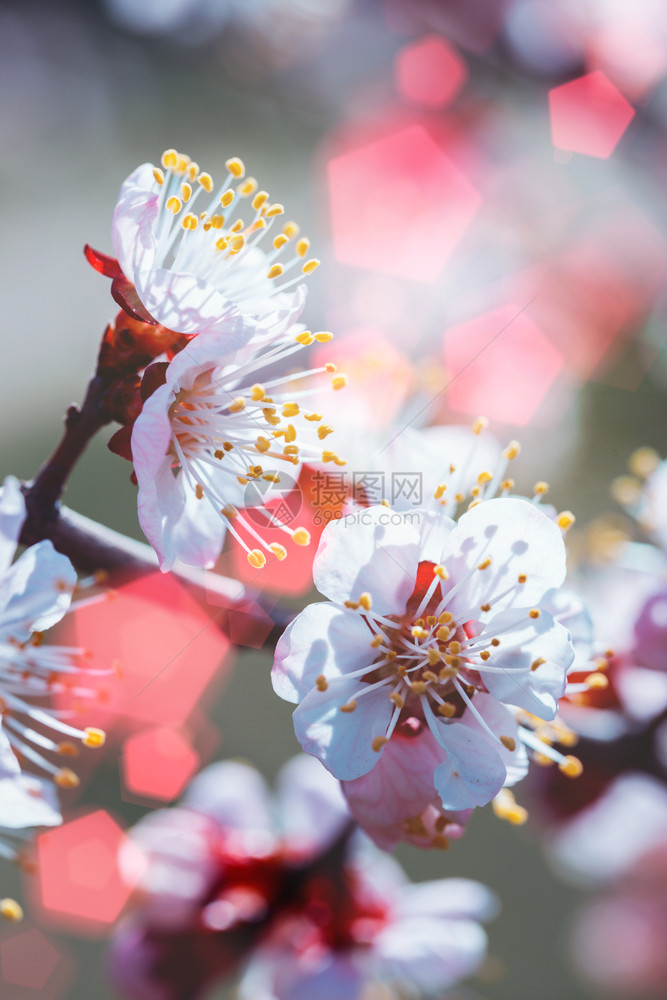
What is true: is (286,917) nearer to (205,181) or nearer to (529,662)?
(529,662)

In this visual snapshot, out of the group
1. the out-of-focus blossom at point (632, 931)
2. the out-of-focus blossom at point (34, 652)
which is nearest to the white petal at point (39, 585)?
the out-of-focus blossom at point (34, 652)

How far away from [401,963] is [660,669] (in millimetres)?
287

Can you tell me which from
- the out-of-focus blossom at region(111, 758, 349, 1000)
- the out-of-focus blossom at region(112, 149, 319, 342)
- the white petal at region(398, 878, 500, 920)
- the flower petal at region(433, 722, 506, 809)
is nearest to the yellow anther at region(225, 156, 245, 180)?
Result: the out-of-focus blossom at region(112, 149, 319, 342)

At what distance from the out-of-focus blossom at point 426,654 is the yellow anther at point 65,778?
0.39ft

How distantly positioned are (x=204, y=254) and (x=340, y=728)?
248 millimetres

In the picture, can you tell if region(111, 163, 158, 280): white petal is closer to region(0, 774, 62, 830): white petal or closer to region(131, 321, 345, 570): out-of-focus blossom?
region(131, 321, 345, 570): out-of-focus blossom

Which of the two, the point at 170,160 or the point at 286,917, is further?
the point at 286,917

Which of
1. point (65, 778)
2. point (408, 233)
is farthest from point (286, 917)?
point (408, 233)

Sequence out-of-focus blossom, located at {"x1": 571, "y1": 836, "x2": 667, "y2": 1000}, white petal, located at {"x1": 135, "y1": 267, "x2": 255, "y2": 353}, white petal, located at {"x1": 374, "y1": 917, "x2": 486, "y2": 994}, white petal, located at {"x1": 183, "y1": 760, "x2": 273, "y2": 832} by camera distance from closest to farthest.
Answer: white petal, located at {"x1": 135, "y1": 267, "x2": 255, "y2": 353}, white petal, located at {"x1": 374, "y1": 917, "x2": 486, "y2": 994}, white petal, located at {"x1": 183, "y1": 760, "x2": 273, "y2": 832}, out-of-focus blossom, located at {"x1": 571, "y1": 836, "x2": 667, "y2": 1000}

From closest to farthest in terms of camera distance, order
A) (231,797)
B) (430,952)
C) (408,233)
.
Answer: (430,952) → (231,797) → (408,233)

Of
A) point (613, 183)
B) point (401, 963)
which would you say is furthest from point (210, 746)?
point (613, 183)

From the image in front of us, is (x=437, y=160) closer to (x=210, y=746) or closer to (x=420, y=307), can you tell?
(x=420, y=307)

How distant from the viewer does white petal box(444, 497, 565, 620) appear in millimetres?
324

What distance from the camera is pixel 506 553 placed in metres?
0.33
